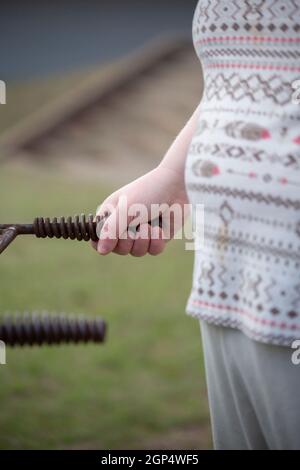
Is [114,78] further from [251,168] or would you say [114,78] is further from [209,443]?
[251,168]

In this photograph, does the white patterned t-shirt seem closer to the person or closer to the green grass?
the person

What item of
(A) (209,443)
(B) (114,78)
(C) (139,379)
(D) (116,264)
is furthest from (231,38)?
(B) (114,78)

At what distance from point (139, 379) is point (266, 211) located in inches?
71.1

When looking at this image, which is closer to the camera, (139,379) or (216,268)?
(216,268)

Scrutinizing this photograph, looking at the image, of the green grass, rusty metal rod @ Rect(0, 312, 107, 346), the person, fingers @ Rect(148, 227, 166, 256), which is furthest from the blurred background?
the person

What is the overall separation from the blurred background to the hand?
3.99 ft

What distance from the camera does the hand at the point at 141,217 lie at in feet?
2.71

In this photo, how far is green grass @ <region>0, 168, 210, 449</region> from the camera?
6.81ft

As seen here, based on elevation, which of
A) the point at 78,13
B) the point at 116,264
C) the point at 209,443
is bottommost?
the point at 209,443

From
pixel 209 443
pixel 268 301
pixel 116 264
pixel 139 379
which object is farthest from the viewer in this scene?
pixel 116 264

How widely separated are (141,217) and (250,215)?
20 cm

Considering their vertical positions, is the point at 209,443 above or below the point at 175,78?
below

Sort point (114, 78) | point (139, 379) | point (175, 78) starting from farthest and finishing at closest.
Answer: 1. point (175, 78)
2. point (114, 78)
3. point (139, 379)

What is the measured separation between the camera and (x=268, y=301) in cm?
67
